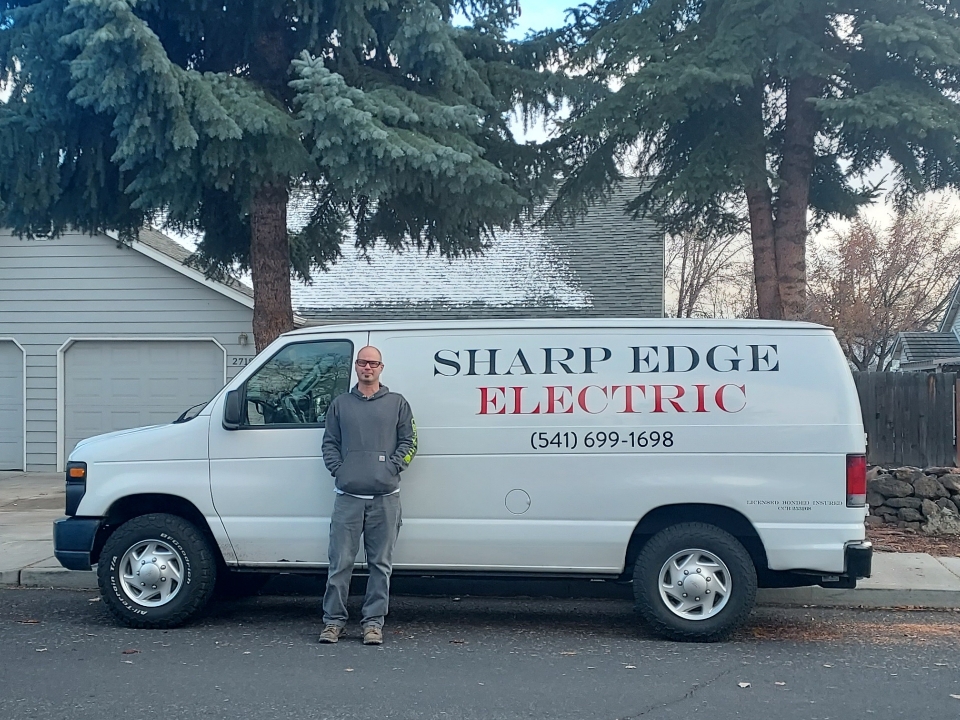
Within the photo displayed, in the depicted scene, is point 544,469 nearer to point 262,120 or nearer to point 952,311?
point 262,120

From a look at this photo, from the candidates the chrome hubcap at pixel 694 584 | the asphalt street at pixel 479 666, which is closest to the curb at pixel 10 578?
the asphalt street at pixel 479 666

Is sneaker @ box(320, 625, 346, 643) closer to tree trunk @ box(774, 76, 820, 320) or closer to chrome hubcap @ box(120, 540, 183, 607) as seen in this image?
chrome hubcap @ box(120, 540, 183, 607)

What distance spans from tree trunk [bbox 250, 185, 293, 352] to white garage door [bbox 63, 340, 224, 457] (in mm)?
→ 5421

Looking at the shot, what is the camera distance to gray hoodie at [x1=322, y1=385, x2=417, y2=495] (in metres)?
6.56

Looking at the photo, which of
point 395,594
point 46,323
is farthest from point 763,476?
point 46,323

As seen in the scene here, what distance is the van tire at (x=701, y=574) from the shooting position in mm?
6695

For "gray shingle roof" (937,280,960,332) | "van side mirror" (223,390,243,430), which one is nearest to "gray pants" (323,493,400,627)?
"van side mirror" (223,390,243,430)

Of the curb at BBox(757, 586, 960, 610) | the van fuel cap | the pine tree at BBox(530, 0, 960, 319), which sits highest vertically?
the pine tree at BBox(530, 0, 960, 319)

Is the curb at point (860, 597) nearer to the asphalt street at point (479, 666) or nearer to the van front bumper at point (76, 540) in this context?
the asphalt street at point (479, 666)

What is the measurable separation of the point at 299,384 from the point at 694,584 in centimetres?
300

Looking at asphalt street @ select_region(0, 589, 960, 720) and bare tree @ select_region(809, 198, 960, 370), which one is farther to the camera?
bare tree @ select_region(809, 198, 960, 370)

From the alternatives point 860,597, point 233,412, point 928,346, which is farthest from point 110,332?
point 928,346

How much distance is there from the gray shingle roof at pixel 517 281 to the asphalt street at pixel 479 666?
9303 millimetres

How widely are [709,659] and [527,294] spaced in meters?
11.3
